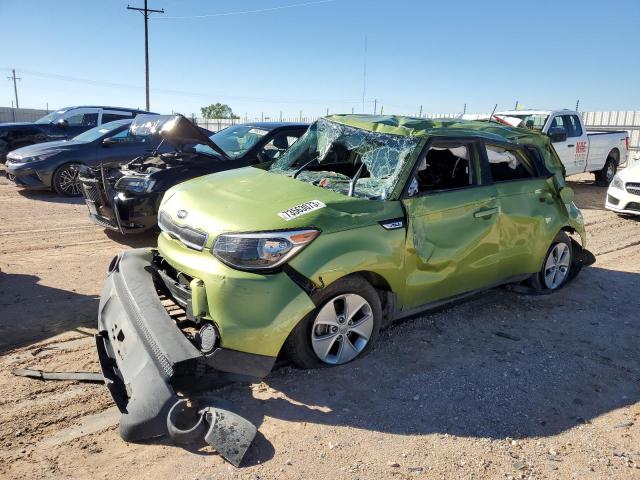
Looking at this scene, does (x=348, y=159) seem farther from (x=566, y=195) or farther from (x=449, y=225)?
(x=566, y=195)

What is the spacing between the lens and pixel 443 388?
3.61m

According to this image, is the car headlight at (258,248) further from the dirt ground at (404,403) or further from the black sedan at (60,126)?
the black sedan at (60,126)

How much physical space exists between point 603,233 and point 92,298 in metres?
7.96

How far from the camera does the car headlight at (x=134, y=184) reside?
21.1ft

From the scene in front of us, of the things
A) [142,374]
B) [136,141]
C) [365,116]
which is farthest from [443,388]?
[136,141]

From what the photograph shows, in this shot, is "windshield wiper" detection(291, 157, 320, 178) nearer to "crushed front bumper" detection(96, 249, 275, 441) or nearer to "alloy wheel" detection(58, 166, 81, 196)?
"crushed front bumper" detection(96, 249, 275, 441)

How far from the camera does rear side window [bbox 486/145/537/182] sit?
4789 millimetres

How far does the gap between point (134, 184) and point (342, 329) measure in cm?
400

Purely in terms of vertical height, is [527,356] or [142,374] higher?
[142,374]

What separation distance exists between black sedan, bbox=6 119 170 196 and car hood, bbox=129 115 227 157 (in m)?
3.71

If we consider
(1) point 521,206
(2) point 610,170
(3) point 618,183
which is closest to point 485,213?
(1) point 521,206

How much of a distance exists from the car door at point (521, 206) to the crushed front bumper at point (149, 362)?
266 centimetres

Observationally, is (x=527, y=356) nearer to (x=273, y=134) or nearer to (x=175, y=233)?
(x=175, y=233)

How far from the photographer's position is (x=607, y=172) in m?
14.3
